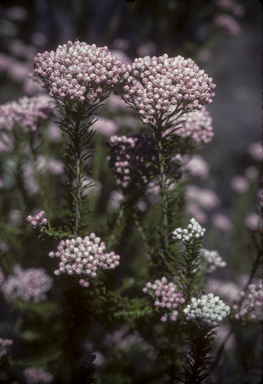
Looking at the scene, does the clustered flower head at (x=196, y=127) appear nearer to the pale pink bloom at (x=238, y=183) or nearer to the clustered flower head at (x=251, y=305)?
the clustered flower head at (x=251, y=305)

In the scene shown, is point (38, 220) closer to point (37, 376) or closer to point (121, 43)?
point (37, 376)

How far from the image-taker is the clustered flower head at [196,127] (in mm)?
1135

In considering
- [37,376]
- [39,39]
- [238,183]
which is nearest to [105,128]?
[37,376]

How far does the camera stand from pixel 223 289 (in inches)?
47.9

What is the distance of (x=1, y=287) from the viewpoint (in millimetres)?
1091

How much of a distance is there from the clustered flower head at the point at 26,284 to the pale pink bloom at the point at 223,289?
2.09 feet

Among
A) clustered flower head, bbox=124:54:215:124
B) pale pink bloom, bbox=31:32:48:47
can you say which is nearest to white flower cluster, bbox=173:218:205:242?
clustered flower head, bbox=124:54:215:124

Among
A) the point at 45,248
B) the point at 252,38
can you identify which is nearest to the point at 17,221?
the point at 45,248

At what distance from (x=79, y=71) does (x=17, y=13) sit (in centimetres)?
187

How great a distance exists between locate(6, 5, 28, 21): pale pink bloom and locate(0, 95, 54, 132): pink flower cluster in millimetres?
1302

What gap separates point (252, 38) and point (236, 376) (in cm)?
255

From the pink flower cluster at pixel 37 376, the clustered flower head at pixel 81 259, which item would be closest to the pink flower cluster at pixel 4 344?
the pink flower cluster at pixel 37 376

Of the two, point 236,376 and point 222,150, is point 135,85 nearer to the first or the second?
point 236,376

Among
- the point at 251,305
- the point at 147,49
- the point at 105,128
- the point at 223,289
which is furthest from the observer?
the point at 147,49
